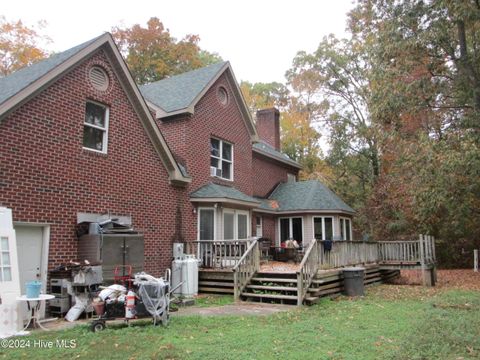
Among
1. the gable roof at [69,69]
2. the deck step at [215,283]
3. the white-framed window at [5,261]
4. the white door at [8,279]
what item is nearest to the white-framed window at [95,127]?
the gable roof at [69,69]

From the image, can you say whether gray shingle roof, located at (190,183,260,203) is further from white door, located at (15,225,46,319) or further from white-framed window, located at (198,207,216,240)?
white door, located at (15,225,46,319)

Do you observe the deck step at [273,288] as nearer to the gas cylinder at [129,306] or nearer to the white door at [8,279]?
the gas cylinder at [129,306]

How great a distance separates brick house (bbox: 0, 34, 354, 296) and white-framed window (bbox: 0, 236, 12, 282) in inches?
44.9

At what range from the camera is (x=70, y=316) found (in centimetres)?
→ 929

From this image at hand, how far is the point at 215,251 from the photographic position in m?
14.3

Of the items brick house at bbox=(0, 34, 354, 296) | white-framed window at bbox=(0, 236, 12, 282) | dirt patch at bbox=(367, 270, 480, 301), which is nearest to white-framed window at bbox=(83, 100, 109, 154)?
brick house at bbox=(0, 34, 354, 296)

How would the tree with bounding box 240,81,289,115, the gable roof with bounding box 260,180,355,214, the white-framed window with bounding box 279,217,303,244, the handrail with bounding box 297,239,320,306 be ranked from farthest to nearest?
the tree with bounding box 240,81,289,115 < the white-framed window with bounding box 279,217,303,244 < the gable roof with bounding box 260,180,355,214 < the handrail with bounding box 297,239,320,306

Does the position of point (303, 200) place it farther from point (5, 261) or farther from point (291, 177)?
point (5, 261)

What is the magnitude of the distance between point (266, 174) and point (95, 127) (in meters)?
13.5

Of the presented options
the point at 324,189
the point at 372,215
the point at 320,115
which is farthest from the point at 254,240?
the point at 320,115

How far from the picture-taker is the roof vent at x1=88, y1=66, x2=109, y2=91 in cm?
1174

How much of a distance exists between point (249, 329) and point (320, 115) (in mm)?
31363

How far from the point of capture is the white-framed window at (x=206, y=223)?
15.6 meters

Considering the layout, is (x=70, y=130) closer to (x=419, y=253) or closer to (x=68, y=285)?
(x=68, y=285)
